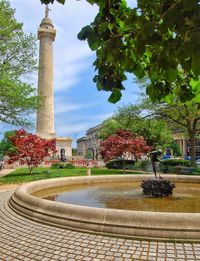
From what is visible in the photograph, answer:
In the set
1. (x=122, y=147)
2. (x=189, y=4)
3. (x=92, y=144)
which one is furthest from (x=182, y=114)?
(x=92, y=144)

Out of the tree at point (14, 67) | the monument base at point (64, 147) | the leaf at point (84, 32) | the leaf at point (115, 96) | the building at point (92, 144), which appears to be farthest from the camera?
the building at point (92, 144)

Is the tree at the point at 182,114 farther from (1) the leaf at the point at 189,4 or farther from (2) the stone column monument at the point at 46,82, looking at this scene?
(1) the leaf at the point at 189,4

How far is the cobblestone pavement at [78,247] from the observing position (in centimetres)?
652

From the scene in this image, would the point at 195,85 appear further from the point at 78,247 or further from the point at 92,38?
the point at 78,247

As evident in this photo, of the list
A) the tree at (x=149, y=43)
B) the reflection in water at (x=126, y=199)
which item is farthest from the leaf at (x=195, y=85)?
the reflection in water at (x=126, y=199)

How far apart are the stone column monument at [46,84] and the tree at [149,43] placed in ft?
160

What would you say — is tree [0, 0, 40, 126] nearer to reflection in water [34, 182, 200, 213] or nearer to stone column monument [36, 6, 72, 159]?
reflection in water [34, 182, 200, 213]

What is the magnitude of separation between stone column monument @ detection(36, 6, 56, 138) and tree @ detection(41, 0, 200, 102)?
48798 mm

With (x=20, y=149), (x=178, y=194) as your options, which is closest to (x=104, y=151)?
(x=20, y=149)

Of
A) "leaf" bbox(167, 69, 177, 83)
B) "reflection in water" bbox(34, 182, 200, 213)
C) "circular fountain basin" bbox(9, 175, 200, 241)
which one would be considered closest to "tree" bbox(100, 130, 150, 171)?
"reflection in water" bbox(34, 182, 200, 213)

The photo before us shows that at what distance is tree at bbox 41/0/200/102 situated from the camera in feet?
9.51

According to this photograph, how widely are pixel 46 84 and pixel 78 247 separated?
154 feet

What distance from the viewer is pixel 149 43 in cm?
328

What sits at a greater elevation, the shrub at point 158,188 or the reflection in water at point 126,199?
the shrub at point 158,188
